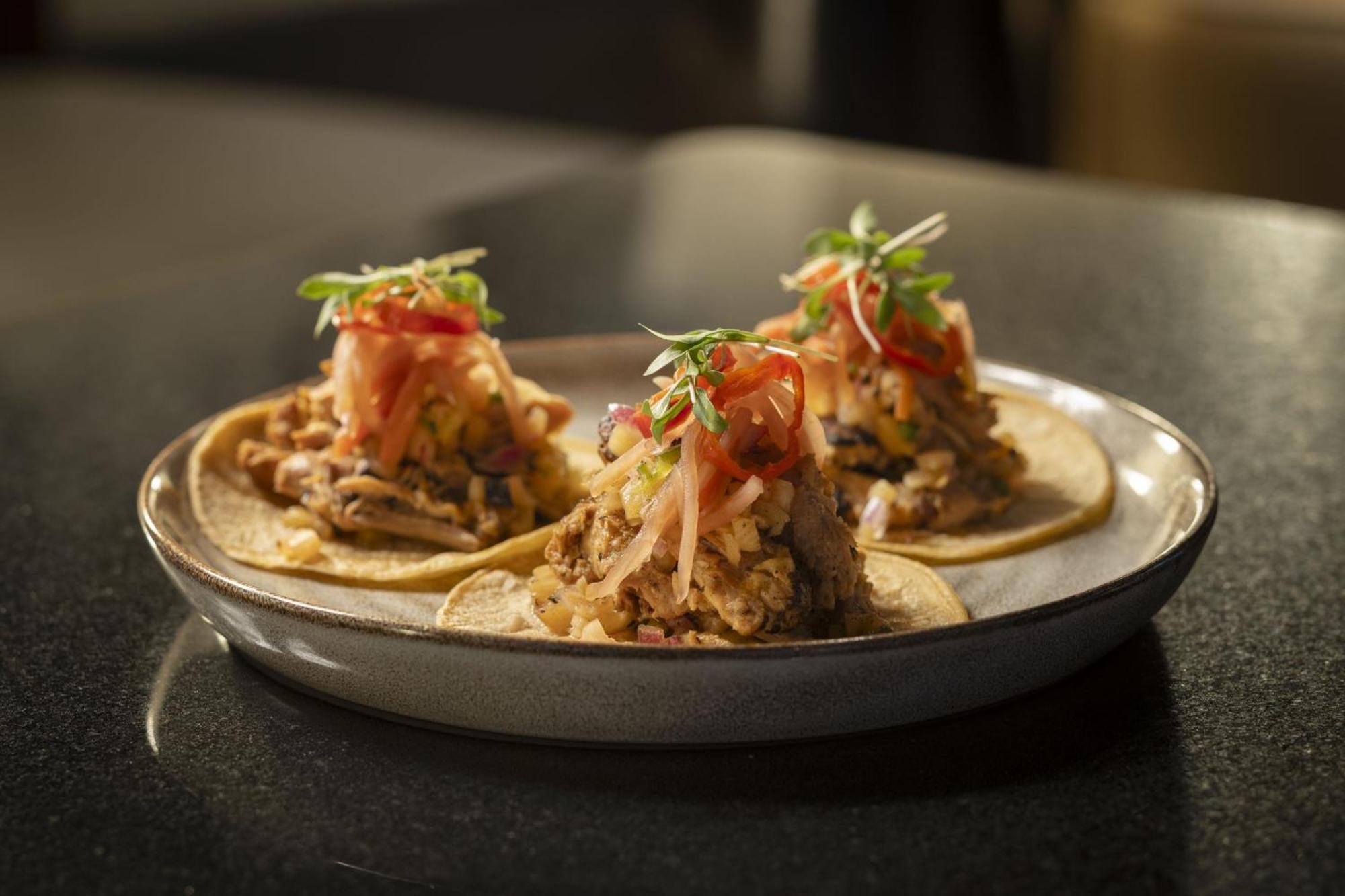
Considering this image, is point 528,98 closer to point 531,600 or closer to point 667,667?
point 531,600

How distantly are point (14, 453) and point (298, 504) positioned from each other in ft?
2.82

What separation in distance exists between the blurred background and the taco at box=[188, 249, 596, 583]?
6.37 m

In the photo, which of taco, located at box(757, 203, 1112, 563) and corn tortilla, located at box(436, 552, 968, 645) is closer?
corn tortilla, located at box(436, 552, 968, 645)

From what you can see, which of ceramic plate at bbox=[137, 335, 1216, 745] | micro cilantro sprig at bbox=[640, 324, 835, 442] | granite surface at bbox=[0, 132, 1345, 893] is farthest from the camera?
micro cilantro sprig at bbox=[640, 324, 835, 442]

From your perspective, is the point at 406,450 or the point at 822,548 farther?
the point at 406,450

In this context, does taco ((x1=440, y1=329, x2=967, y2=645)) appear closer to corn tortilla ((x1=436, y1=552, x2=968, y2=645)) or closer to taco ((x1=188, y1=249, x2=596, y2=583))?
corn tortilla ((x1=436, y1=552, x2=968, y2=645))

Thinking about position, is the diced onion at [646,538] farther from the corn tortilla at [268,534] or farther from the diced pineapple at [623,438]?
the corn tortilla at [268,534]

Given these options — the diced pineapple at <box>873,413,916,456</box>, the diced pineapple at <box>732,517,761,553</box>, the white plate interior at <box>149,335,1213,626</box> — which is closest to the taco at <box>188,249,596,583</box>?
the white plate interior at <box>149,335,1213,626</box>

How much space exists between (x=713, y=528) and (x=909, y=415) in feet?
2.80

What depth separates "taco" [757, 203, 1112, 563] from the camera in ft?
9.17

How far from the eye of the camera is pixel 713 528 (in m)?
2.15

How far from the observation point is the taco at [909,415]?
9.17ft

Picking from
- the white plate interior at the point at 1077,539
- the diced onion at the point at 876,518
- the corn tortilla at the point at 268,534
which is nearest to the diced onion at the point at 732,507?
the white plate interior at the point at 1077,539

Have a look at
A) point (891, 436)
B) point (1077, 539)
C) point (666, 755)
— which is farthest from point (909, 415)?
point (666, 755)
